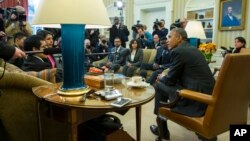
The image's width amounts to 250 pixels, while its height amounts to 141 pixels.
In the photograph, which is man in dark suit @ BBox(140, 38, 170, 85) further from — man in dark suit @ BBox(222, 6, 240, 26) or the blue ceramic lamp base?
the blue ceramic lamp base

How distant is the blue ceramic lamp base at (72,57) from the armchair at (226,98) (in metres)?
0.77

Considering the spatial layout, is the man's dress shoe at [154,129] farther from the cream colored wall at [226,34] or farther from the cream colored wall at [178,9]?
the cream colored wall at [178,9]

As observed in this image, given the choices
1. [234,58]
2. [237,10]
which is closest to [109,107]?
[234,58]

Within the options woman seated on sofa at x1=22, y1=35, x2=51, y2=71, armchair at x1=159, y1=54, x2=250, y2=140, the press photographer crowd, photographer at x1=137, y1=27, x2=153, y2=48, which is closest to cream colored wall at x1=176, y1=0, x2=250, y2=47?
the press photographer crowd

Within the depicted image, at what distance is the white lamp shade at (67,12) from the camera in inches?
51.6

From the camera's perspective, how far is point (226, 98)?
1.60m

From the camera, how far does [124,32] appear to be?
20.4ft

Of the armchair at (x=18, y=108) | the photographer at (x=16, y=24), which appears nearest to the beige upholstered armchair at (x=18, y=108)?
the armchair at (x=18, y=108)

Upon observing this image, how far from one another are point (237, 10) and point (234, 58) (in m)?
3.90

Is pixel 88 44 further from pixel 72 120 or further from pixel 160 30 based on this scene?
pixel 72 120

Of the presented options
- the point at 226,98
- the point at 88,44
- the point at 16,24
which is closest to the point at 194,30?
the point at 226,98

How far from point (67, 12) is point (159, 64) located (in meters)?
3.36

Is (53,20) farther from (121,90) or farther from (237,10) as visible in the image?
(237,10)

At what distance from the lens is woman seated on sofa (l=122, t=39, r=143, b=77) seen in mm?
4934
